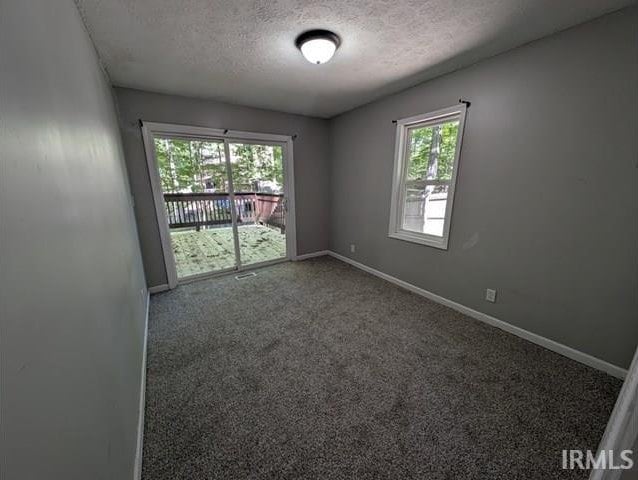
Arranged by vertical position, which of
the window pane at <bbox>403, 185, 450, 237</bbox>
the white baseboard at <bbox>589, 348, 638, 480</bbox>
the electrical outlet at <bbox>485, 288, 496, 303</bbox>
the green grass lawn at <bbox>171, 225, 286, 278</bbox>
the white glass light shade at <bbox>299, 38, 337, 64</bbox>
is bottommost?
the green grass lawn at <bbox>171, 225, 286, 278</bbox>

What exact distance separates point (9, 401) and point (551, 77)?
3.03 meters

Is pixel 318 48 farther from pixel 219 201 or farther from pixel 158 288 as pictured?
pixel 219 201

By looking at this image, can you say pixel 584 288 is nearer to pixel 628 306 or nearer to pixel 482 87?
pixel 628 306

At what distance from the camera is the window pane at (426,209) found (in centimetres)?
271

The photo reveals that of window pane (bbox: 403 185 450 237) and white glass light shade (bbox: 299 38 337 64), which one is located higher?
white glass light shade (bbox: 299 38 337 64)

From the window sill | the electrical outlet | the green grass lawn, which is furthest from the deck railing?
the electrical outlet

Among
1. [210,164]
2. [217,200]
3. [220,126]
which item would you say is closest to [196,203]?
[217,200]

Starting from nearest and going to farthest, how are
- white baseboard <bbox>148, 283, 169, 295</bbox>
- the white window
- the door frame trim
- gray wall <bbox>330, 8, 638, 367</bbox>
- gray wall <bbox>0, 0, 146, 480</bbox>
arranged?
1. gray wall <bbox>0, 0, 146, 480</bbox>
2. gray wall <bbox>330, 8, 638, 367</bbox>
3. the white window
4. the door frame trim
5. white baseboard <bbox>148, 283, 169, 295</bbox>

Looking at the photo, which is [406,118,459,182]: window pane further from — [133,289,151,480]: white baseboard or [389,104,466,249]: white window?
[133,289,151,480]: white baseboard

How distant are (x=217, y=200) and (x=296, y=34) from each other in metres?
4.07

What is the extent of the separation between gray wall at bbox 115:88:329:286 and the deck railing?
80 centimetres

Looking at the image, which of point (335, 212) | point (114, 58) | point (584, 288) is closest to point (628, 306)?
point (584, 288)

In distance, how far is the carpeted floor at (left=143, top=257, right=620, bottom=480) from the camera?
124cm

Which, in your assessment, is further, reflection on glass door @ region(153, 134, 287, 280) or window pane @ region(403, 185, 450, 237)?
reflection on glass door @ region(153, 134, 287, 280)
